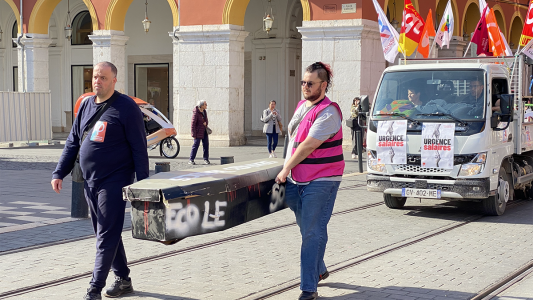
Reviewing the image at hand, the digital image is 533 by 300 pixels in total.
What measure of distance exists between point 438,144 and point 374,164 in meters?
0.99

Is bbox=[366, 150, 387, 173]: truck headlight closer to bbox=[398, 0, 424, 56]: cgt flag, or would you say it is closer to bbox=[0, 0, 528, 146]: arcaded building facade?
bbox=[398, 0, 424, 56]: cgt flag

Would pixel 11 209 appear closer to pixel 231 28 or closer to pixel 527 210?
pixel 527 210

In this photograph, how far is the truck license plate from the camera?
9.41 meters

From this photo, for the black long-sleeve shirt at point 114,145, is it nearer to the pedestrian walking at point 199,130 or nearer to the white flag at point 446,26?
the pedestrian walking at point 199,130

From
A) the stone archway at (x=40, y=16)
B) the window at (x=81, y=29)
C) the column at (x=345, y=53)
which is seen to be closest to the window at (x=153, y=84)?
the window at (x=81, y=29)

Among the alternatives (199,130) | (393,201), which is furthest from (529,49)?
(199,130)

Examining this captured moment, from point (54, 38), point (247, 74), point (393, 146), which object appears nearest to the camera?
point (393, 146)

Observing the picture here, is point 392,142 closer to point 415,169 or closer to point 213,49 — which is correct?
point 415,169

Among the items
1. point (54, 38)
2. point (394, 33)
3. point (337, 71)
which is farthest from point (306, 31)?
point (54, 38)

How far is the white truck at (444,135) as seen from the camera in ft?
30.5

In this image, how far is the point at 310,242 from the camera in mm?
5305

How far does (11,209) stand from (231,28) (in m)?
13.7

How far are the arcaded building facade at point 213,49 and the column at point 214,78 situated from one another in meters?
0.03

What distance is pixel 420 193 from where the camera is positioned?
950 centimetres
